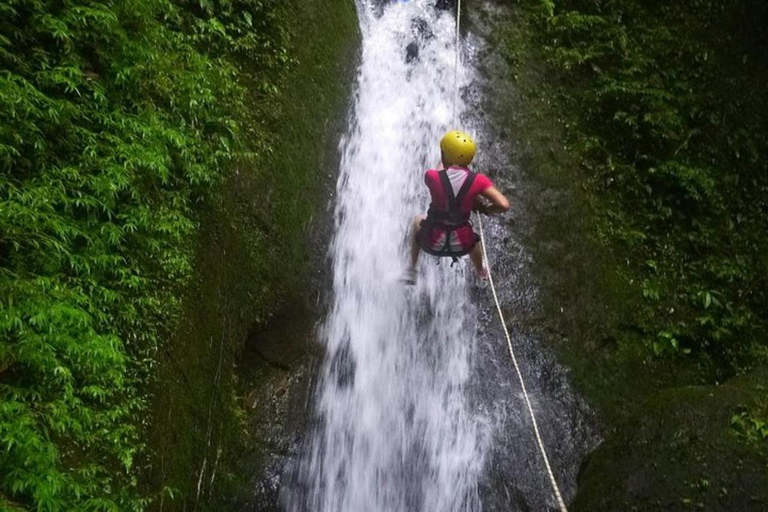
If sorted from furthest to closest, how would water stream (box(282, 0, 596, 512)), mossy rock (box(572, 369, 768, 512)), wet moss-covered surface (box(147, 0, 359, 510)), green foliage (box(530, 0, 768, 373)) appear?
green foliage (box(530, 0, 768, 373))
water stream (box(282, 0, 596, 512))
wet moss-covered surface (box(147, 0, 359, 510))
mossy rock (box(572, 369, 768, 512))

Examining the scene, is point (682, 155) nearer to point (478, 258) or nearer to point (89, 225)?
point (478, 258)

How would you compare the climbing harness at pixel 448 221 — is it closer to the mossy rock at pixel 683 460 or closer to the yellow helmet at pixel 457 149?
the yellow helmet at pixel 457 149

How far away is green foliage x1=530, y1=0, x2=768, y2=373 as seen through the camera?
6.49m

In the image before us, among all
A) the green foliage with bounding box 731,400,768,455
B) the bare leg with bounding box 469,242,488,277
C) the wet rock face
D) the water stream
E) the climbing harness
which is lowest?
the water stream

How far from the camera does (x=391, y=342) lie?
6.32 meters

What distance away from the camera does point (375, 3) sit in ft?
31.1

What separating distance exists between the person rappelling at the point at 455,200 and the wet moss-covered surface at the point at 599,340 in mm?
1459

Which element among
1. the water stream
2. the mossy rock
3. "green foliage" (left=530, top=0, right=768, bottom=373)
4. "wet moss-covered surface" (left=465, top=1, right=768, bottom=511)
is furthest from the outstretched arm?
"green foliage" (left=530, top=0, right=768, bottom=373)

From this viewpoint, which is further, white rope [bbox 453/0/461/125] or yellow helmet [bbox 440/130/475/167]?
white rope [bbox 453/0/461/125]

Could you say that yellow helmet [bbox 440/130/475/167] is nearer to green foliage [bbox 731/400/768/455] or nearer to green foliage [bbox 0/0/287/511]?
green foliage [bbox 0/0/287/511]

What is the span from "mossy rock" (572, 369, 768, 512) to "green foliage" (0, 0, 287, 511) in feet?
11.3

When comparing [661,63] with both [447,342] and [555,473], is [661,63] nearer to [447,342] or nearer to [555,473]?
[447,342]

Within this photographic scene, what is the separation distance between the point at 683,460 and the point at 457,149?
3.14m

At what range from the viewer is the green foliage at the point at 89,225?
318cm
